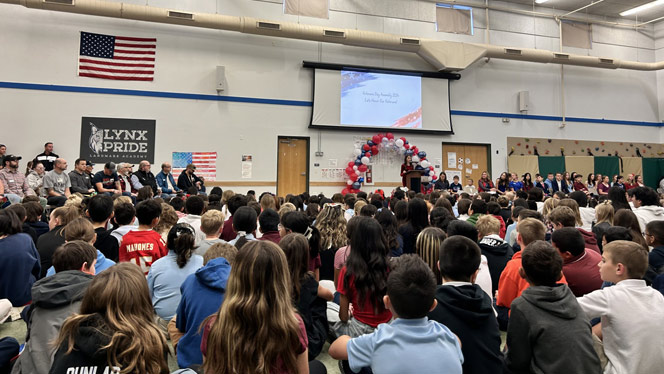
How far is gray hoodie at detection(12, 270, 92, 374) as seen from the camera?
1664 millimetres

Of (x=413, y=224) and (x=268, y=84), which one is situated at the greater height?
(x=268, y=84)

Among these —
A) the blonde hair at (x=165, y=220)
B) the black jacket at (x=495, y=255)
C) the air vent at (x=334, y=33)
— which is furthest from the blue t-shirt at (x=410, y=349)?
the air vent at (x=334, y=33)

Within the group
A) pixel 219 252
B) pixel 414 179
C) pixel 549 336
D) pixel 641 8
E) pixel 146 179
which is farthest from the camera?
pixel 641 8

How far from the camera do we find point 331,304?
282 cm

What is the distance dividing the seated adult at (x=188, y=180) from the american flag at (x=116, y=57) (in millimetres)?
2802

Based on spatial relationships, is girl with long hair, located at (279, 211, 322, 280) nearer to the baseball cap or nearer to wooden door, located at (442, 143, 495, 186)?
the baseball cap

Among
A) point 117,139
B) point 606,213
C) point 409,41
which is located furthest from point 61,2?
point 606,213

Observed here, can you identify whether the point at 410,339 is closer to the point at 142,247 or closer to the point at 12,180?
the point at 142,247

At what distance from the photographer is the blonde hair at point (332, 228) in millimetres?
3398

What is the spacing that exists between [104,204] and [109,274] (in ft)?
7.09

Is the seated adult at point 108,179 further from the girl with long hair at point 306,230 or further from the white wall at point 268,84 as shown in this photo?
the girl with long hair at point 306,230

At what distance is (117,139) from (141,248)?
7282 mm

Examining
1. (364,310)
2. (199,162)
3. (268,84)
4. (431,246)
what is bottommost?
(364,310)

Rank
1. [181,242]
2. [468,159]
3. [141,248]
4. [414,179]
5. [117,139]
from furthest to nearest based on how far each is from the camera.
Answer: [468,159] < [414,179] < [117,139] < [141,248] < [181,242]
